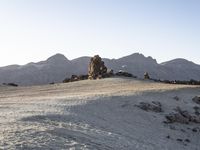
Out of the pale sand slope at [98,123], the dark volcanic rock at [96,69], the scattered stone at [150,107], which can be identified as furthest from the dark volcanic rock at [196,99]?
the dark volcanic rock at [96,69]

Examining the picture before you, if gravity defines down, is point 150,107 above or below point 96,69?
below

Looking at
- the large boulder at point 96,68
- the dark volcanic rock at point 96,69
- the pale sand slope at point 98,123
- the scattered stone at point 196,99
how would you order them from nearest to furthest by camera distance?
1. the pale sand slope at point 98,123
2. the scattered stone at point 196,99
3. the dark volcanic rock at point 96,69
4. the large boulder at point 96,68

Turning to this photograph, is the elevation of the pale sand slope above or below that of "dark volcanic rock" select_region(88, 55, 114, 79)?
below

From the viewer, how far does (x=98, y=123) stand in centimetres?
3002

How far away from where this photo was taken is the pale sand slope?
23.7 m

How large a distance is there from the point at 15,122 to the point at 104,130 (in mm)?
5938

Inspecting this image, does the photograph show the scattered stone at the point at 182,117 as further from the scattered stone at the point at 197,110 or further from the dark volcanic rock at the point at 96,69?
the dark volcanic rock at the point at 96,69

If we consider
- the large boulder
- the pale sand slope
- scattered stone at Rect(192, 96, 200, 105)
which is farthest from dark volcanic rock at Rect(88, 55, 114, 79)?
scattered stone at Rect(192, 96, 200, 105)

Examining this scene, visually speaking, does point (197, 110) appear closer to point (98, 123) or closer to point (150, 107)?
point (150, 107)

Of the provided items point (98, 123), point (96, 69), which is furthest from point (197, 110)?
point (96, 69)

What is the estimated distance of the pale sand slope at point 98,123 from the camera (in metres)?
23.7

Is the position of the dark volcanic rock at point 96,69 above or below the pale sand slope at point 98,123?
above

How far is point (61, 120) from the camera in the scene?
2847cm

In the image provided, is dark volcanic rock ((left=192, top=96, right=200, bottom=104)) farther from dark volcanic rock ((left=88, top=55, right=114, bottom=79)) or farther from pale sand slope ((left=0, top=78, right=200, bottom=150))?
dark volcanic rock ((left=88, top=55, right=114, bottom=79))
